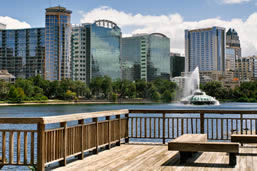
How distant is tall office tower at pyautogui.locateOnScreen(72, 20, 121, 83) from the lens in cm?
17062

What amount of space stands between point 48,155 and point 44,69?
190 m

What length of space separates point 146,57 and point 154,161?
177914 mm

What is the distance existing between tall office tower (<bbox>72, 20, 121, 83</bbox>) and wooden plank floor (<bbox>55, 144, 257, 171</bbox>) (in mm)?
161741

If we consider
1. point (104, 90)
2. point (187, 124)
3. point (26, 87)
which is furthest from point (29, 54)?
point (187, 124)

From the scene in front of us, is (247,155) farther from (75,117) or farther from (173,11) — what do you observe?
(173,11)

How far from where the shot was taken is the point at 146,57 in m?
185

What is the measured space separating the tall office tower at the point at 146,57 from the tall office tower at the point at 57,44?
31267mm

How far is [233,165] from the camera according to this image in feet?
24.4

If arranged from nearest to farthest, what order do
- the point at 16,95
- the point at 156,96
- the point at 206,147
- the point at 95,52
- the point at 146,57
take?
the point at 206,147
the point at 16,95
the point at 156,96
the point at 95,52
the point at 146,57

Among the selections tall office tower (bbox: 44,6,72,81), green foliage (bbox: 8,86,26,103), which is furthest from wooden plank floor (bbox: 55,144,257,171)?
tall office tower (bbox: 44,6,72,81)

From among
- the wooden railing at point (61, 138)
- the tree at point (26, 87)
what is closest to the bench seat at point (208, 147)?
the wooden railing at point (61, 138)

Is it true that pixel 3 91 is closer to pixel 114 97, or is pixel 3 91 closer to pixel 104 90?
pixel 104 90

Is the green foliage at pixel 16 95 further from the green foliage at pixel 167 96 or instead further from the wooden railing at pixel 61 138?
the wooden railing at pixel 61 138

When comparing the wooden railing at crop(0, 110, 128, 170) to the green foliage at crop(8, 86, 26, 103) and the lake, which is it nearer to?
the lake
